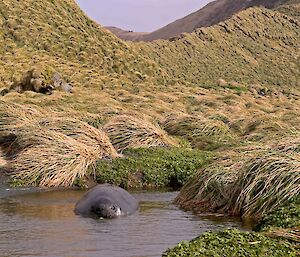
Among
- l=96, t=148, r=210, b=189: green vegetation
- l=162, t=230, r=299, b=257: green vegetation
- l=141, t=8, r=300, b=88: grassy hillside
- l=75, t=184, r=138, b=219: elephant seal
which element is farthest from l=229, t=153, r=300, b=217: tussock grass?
l=141, t=8, r=300, b=88: grassy hillside

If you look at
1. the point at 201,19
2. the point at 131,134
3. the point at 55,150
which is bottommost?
the point at 131,134

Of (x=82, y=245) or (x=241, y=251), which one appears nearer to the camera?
(x=241, y=251)

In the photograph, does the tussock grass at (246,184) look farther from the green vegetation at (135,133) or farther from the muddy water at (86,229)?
the muddy water at (86,229)

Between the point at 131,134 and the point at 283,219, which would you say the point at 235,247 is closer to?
the point at 283,219

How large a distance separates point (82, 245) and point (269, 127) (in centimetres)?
1257

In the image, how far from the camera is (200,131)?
19719mm

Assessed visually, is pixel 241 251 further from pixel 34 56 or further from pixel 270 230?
pixel 34 56

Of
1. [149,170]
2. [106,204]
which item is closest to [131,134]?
[149,170]

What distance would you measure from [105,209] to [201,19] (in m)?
138

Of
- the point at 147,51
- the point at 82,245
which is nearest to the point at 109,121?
the point at 82,245

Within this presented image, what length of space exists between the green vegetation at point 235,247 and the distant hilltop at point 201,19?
109935mm

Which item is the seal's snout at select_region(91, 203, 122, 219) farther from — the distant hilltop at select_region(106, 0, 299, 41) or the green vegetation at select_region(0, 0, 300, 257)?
the distant hilltop at select_region(106, 0, 299, 41)

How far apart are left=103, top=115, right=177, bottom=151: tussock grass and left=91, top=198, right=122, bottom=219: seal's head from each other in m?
5.92

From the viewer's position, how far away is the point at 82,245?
8672mm
